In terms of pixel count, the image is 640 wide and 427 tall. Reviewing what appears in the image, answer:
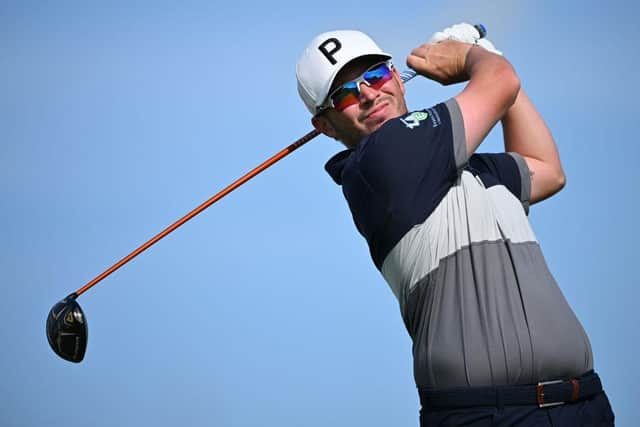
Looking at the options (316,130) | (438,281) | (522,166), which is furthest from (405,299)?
(316,130)

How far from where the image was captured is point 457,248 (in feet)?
11.1

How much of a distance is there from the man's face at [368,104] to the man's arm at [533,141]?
0.56 metres

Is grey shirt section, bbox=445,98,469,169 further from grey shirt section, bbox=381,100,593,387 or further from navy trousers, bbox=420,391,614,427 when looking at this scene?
navy trousers, bbox=420,391,614,427

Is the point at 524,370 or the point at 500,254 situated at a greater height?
the point at 500,254

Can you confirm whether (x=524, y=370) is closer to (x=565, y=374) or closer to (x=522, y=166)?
(x=565, y=374)

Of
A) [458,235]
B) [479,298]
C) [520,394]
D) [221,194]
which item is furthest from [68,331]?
[520,394]

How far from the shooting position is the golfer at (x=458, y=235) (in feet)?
10.4

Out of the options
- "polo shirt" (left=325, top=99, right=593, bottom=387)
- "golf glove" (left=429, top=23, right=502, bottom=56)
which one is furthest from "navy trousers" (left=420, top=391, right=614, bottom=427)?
"golf glove" (left=429, top=23, right=502, bottom=56)

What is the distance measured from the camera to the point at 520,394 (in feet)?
10.4

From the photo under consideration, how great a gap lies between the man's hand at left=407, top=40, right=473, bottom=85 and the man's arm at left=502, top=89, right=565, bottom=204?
1.28 feet

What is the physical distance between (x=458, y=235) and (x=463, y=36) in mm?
1286

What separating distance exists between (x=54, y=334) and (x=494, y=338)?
4098 millimetres

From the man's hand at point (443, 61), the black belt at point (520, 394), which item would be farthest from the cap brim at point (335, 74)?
the black belt at point (520, 394)

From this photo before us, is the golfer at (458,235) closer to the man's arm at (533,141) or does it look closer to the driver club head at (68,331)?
the man's arm at (533,141)
